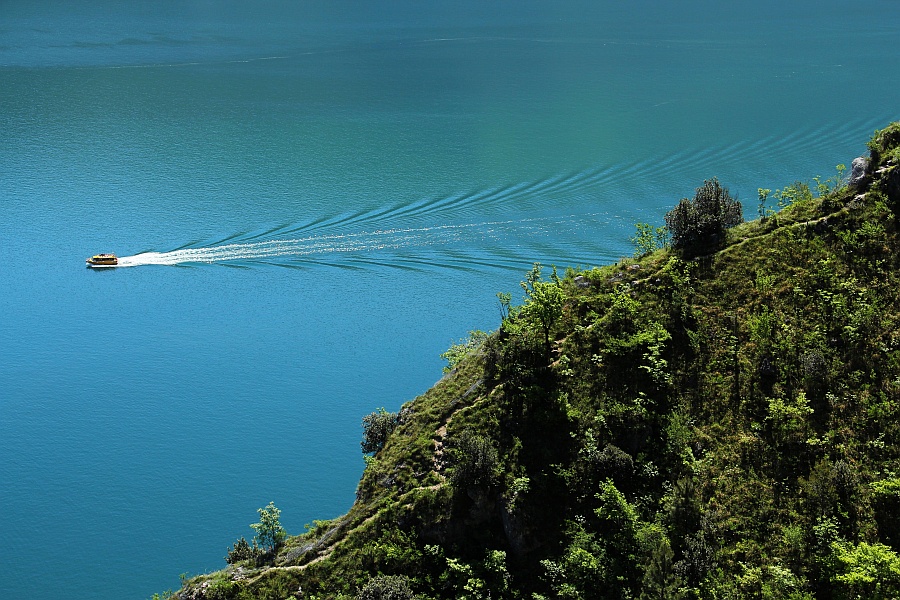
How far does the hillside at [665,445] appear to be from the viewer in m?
15.5

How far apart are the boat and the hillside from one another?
17.0 metres

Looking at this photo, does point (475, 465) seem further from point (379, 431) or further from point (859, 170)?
point (859, 170)

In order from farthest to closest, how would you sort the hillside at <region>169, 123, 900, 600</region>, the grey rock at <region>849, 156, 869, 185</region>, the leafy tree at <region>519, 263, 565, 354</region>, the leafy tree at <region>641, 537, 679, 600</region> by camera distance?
the grey rock at <region>849, 156, 869, 185</region>
the leafy tree at <region>519, 263, 565, 354</region>
the hillside at <region>169, 123, 900, 600</region>
the leafy tree at <region>641, 537, 679, 600</region>

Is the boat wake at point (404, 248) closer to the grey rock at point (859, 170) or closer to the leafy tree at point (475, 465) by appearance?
the grey rock at point (859, 170)

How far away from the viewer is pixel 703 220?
20.4 m

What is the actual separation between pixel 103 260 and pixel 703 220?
22007 millimetres

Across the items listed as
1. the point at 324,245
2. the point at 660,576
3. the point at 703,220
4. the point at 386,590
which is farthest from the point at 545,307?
the point at 324,245

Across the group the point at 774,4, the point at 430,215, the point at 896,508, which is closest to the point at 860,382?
the point at 896,508

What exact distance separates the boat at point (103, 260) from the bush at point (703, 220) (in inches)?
818

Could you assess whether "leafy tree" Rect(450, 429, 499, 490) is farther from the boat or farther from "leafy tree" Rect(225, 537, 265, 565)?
the boat

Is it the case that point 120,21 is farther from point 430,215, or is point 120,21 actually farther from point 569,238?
point 569,238

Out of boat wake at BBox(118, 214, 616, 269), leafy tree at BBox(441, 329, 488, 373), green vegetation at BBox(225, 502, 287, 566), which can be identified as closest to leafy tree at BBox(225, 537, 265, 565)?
green vegetation at BBox(225, 502, 287, 566)

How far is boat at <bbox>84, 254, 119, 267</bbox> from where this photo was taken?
33.2 meters

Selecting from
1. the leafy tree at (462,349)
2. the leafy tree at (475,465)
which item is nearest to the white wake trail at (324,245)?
the leafy tree at (462,349)
